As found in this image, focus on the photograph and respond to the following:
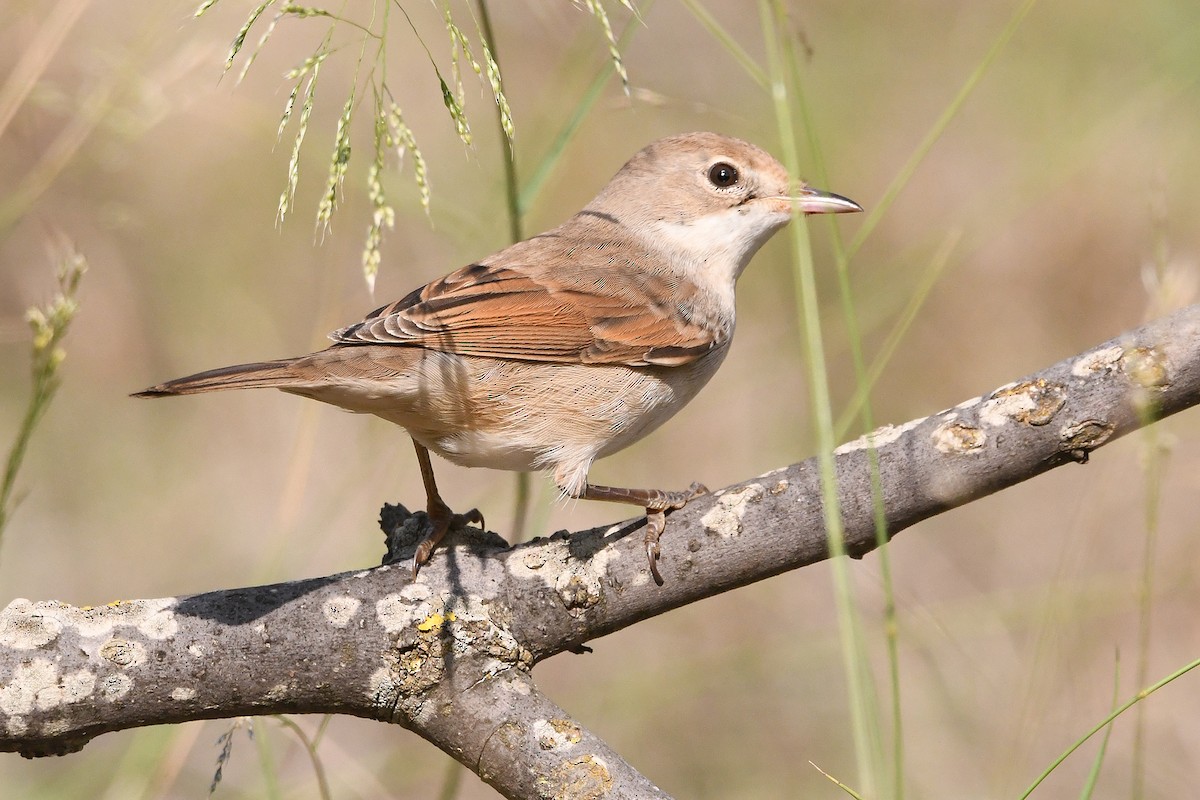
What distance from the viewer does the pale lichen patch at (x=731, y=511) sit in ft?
8.99

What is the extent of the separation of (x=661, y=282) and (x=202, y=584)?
3.17 meters

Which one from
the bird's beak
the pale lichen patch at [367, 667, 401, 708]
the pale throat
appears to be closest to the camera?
the pale lichen patch at [367, 667, 401, 708]

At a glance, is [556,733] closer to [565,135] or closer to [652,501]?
[652,501]

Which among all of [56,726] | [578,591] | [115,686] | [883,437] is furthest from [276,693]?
[883,437]

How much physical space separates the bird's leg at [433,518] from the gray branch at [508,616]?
138mm

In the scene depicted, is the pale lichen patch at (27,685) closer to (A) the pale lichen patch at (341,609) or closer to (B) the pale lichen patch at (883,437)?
(A) the pale lichen patch at (341,609)

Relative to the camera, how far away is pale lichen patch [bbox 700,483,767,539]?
2.74 meters

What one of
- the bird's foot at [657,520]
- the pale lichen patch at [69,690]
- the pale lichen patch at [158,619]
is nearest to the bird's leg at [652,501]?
the bird's foot at [657,520]

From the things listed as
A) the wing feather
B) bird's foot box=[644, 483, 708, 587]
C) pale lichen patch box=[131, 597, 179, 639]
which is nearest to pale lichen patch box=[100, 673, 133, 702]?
pale lichen patch box=[131, 597, 179, 639]

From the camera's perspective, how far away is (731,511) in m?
2.76

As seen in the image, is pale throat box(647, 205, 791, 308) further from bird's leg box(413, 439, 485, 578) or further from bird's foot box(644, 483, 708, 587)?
bird's leg box(413, 439, 485, 578)

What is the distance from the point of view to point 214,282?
22.4 ft

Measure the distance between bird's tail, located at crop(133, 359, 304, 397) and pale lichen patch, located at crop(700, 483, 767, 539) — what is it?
121 centimetres

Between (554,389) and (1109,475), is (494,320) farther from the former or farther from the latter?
(1109,475)
